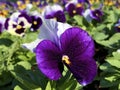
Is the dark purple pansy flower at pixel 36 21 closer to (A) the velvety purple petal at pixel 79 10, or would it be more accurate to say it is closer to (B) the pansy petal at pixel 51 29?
(A) the velvety purple petal at pixel 79 10

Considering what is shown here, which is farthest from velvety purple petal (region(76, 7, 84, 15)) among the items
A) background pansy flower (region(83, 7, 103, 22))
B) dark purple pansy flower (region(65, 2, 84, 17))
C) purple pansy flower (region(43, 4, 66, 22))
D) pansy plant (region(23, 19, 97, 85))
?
pansy plant (region(23, 19, 97, 85))

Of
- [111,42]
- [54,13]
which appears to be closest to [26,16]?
[54,13]

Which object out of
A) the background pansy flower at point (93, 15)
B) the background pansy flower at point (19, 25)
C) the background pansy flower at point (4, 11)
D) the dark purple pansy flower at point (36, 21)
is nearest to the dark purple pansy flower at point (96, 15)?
the background pansy flower at point (93, 15)

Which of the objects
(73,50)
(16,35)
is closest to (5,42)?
(16,35)

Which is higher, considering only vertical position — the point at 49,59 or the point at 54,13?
the point at 49,59

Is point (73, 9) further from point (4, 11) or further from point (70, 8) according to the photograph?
point (4, 11)

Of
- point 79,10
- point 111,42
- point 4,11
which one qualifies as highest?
point 111,42
